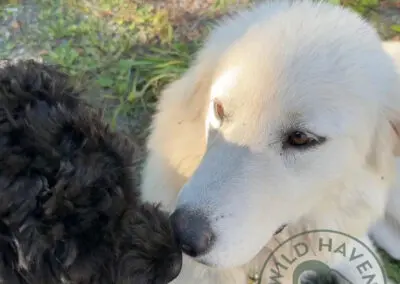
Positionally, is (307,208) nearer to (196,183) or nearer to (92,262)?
(196,183)

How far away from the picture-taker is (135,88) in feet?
12.3

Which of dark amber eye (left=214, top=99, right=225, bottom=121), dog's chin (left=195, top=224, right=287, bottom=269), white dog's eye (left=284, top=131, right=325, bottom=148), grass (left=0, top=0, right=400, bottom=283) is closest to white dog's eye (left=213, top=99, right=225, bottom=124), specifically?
dark amber eye (left=214, top=99, right=225, bottom=121)

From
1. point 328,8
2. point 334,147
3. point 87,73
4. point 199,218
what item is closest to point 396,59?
point 328,8

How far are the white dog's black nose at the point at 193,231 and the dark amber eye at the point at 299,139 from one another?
1.29ft

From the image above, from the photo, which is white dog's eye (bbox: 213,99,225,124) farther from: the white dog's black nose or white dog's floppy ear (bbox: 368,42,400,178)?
white dog's floppy ear (bbox: 368,42,400,178)

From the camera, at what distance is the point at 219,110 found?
226cm

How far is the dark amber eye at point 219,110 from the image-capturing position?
7.35 ft

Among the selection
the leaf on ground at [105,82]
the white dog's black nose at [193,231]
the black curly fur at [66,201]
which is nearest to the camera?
the black curly fur at [66,201]

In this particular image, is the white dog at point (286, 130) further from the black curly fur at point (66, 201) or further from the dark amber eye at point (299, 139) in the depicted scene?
the black curly fur at point (66, 201)

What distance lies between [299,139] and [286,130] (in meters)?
0.05

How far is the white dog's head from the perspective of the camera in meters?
2.11

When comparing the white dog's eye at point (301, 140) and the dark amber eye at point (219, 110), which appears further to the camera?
the dark amber eye at point (219, 110)

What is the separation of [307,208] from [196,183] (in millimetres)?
471

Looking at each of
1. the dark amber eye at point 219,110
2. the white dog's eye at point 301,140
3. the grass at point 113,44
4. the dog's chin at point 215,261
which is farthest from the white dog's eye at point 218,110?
the grass at point 113,44
